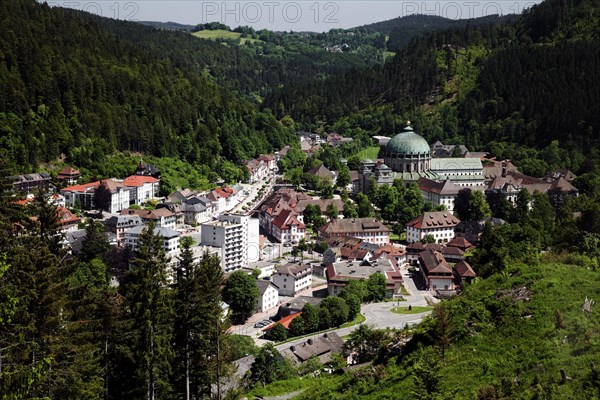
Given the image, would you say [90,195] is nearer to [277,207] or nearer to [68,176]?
[68,176]

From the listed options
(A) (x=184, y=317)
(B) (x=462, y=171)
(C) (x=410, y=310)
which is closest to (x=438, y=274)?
(C) (x=410, y=310)

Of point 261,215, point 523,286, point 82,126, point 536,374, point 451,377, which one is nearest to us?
point 536,374

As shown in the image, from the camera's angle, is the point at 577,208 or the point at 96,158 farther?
the point at 96,158

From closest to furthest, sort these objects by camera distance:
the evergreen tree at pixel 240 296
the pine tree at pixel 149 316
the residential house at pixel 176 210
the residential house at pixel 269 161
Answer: the pine tree at pixel 149 316 < the evergreen tree at pixel 240 296 < the residential house at pixel 176 210 < the residential house at pixel 269 161

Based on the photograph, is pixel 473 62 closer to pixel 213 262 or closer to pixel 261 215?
pixel 261 215

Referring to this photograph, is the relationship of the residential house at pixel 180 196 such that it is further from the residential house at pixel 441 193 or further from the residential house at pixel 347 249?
the residential house at pixel 441 193

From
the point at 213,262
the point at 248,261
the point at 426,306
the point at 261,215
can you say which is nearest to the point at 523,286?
the point at 213,262

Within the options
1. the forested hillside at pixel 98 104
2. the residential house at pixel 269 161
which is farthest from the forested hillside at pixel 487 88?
the residential house at pixel 269 161

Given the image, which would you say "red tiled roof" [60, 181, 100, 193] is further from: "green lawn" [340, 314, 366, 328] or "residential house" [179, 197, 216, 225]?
"green lawn" [340, 314, 366, 328]
